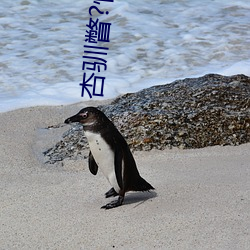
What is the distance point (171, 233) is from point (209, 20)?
6975 mm

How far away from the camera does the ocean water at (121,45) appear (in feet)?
24.6

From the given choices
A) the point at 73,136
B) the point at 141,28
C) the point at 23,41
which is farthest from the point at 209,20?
the point at 73,136

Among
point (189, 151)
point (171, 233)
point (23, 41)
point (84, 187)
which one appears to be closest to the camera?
point (171, 233)

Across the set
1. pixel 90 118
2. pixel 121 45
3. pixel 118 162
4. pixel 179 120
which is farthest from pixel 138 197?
pixel 121 45

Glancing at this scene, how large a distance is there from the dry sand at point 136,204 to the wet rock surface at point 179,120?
4.4 inches

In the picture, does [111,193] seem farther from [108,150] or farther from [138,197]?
[108,150]

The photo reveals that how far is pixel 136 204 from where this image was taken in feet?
13.0

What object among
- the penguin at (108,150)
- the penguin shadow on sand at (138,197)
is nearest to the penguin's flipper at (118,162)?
the penguin at (108,150)

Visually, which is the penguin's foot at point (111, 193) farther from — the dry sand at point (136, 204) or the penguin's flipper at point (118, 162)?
the penguin's flipper at point (118, 162)

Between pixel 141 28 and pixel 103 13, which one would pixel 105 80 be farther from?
pixel 103 13

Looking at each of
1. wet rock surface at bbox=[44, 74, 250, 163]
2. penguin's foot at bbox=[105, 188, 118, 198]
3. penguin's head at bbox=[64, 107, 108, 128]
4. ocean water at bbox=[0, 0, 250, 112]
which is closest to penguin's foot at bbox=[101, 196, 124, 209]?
penguin's foot at bbox=[105, 188, 118, 198]

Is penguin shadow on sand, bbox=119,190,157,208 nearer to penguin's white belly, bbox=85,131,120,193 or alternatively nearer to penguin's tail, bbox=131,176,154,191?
penguin's tail, bbox=131,176,154,191

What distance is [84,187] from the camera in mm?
4371

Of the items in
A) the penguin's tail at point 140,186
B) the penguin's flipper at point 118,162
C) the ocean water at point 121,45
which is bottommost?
the ocean water at point 121,45
